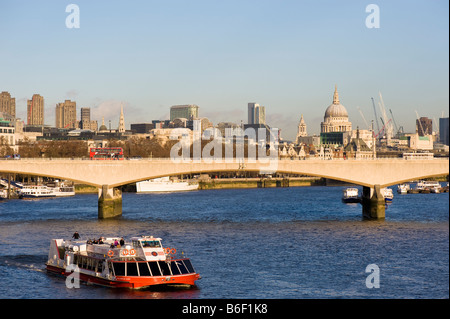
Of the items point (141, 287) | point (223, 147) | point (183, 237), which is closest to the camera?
point (141, 287)

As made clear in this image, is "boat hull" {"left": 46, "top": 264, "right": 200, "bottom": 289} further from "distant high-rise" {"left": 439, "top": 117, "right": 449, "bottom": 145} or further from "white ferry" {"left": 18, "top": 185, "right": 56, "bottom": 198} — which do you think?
"white ferry" {"left": 18, "top": 185, "right": 56, "bottom": 198}

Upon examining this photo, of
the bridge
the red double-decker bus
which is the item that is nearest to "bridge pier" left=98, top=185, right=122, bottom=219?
the bridge

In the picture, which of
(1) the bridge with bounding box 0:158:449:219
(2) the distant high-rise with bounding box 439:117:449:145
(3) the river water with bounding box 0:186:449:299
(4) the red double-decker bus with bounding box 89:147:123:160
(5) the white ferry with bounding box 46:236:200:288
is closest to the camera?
(2) the distant high-rise with bounding box 439:117:449:145

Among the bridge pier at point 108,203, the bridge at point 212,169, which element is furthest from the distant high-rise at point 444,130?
the bridge pier at point 108,203

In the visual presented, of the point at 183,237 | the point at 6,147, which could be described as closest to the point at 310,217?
the point at 183,237

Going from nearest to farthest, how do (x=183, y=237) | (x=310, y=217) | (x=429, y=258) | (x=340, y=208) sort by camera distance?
1. (x=429, y=258)
2. (x=183, y=237)
3. (x=310, y=217)
4. (x=340, y=208)

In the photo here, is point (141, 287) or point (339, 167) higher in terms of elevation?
point (339, 167)

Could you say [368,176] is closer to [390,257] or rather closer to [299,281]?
[390,257]
